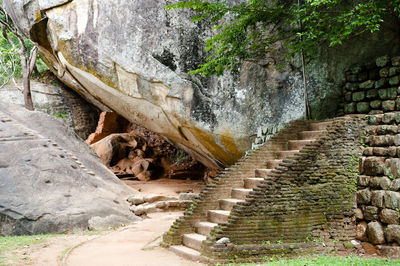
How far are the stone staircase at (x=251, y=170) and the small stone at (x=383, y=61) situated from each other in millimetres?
1982

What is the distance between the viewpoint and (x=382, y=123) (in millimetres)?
7586

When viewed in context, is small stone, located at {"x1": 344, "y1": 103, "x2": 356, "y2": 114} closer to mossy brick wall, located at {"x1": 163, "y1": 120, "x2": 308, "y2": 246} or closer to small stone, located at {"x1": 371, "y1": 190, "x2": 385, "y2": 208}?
mossy brick wall, located at {"x1": 163, "y1": 120, "x2": 308, "y2": 246}

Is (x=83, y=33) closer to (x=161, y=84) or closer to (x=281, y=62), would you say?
(x=161, y=84)

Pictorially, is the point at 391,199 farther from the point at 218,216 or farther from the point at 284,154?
the point at 218,216

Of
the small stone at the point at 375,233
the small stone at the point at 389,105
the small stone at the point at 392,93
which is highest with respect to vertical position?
the small stone at the point at 392,93

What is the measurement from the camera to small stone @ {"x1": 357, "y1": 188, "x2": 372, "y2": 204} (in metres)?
7.23

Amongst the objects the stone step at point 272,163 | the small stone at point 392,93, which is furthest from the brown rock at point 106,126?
the small stone at point 392,93

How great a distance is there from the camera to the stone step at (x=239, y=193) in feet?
25.6

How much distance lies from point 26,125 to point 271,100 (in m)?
7.89

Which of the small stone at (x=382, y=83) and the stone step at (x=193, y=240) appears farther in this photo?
the small stone at (x=382, y=83)

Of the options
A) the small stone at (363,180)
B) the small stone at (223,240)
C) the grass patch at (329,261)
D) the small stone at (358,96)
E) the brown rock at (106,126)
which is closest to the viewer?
the grass patch at (329,261)

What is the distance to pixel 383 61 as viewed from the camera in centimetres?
899

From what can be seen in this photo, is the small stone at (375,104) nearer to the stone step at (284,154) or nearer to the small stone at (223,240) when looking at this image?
the stone step at (284,154)

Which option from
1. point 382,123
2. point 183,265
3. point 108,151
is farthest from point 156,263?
point 108,151
